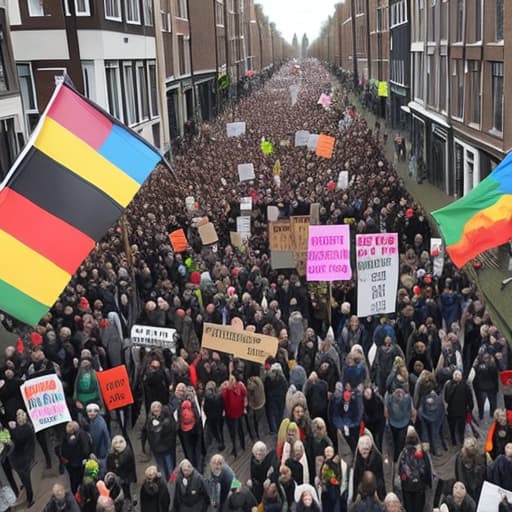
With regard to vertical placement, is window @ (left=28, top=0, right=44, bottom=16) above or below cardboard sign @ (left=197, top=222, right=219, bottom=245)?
above

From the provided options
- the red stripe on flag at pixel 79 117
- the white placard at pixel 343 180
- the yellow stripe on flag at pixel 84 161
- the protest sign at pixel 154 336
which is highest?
the red stripe on flag at pixel 79 117

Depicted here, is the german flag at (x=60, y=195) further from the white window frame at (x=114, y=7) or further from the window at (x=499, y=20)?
the white window frame at (x=114, y=7)

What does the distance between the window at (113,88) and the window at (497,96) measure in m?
13.2

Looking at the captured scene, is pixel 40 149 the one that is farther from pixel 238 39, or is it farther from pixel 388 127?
pixel 238 39

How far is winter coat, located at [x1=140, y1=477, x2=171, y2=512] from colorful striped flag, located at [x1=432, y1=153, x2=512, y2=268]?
4.88 m

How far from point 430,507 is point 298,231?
22.4ft

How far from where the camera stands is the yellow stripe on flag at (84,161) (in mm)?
9703

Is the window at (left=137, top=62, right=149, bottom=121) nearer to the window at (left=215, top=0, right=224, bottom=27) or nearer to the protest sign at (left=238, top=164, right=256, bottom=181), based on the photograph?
the protest sign at (left=238, top=164, right=256, bottom=181)

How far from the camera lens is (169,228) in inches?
722

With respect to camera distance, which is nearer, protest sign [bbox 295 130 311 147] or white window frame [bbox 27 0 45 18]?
white window frame [bbox 27 0 45 18]

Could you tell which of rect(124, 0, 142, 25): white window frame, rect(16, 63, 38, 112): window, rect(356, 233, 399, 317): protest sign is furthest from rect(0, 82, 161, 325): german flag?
rect(124, 0, 142, 25): white window frame

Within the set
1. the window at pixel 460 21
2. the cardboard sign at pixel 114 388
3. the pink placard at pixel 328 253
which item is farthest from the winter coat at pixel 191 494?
the window at pixel 460 21

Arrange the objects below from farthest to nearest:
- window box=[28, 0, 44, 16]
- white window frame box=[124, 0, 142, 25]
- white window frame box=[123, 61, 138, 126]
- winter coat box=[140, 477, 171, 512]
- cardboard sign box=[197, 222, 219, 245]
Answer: white window frame box=[124, 0, 142, 25] → white window frame box=[123, 61, 138, 126] → window box=[28, 0, 44, 16] → cardboard sign box=[197, 222, 219, 245] → winter coat box=[140, 477, 171, 512]

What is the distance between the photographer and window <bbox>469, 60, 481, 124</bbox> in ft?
80.1
